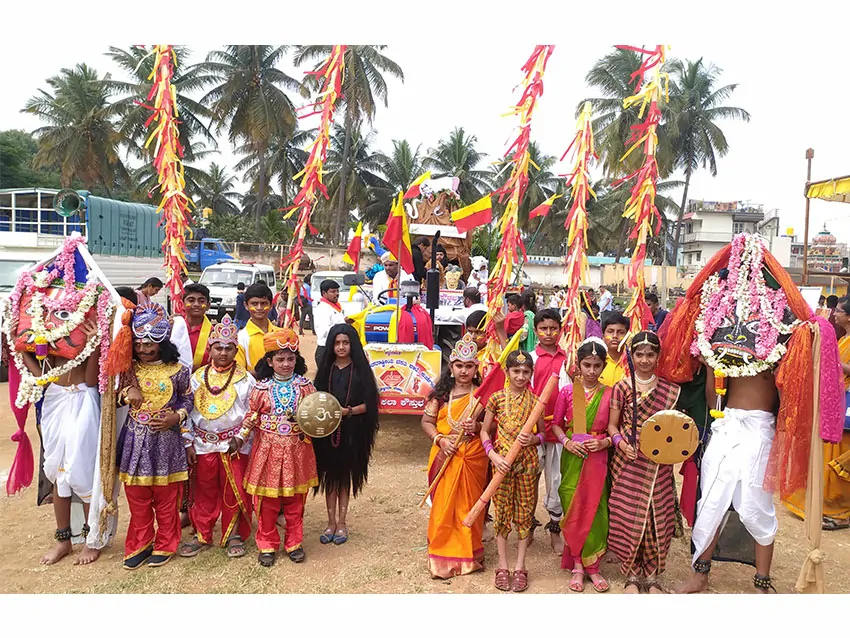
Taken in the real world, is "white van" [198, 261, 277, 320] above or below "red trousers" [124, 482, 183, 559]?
above

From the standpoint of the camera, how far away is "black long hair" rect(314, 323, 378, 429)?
412 centimetres

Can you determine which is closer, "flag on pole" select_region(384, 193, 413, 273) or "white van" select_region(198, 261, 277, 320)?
"flag on pole" select_region(384, 193, 413, 273)

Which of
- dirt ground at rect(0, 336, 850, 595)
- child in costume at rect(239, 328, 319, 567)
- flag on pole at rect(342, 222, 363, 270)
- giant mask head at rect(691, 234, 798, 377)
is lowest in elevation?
dirt ground at rect(0, 336, 850, 595)

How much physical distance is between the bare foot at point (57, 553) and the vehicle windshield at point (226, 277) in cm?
1278

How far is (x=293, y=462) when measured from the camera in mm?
3785

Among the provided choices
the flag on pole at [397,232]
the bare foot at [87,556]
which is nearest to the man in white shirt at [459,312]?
the flag on pole at [397,232]

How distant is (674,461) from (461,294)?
4.77m

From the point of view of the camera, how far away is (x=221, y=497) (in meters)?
4.01

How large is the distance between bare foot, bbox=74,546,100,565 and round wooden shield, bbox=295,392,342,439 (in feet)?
4.99

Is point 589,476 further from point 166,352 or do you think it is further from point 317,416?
point 166,352

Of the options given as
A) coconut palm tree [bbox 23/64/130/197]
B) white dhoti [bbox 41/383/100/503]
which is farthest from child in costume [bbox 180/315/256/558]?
coconut palm tree [bbox 23/64/130/197]

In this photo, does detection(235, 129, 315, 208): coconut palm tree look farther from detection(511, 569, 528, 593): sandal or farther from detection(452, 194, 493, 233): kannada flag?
detection(511, 569, 528, 593): sandal

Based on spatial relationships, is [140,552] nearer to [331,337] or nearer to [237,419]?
[237,419]

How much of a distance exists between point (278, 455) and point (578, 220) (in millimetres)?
2756
